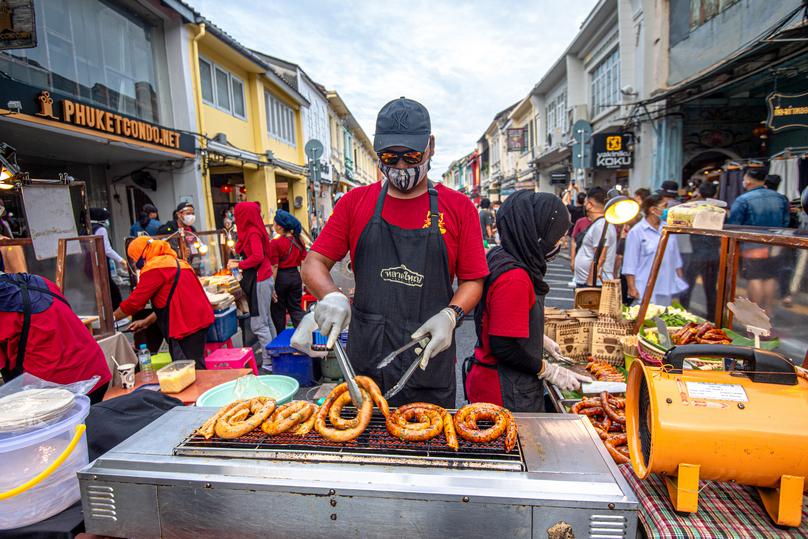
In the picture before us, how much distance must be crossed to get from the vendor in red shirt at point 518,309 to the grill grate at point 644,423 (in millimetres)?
668

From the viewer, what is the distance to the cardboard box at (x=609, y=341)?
3.40 metres

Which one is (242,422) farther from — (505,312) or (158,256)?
(158,256)

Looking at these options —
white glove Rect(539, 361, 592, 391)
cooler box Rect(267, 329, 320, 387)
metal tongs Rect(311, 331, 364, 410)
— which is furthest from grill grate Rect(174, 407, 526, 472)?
cooler box Rect(267, 329, 320, 387)

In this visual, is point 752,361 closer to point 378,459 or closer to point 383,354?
point 378,459

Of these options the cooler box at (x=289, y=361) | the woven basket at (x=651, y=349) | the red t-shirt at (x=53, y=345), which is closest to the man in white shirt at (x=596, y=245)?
the woven basket at (x=651, y=349)

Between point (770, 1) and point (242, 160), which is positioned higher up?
point (770, 1)

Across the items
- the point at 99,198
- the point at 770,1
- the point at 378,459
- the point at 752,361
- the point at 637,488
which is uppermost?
the point at 770,1

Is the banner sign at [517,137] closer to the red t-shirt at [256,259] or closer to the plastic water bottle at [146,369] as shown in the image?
the red t-shirt at [256,259]

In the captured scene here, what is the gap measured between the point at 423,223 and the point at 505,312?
692 millimetres

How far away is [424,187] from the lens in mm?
2299

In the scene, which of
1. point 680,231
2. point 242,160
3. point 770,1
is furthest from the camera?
point 242,160

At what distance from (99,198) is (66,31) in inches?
186

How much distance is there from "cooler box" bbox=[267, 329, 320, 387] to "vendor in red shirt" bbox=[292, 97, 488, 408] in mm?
3027

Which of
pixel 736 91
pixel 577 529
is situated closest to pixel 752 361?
pixel 577 529
